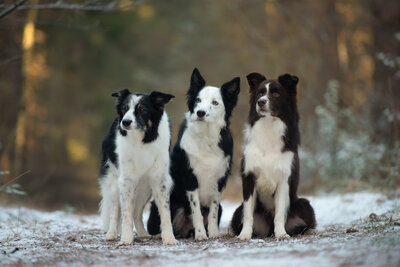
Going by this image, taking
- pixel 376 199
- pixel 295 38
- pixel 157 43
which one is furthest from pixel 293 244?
pixel 157 43

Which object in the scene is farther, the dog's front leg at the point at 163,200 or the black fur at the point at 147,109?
the dog's front leg at the point at 163,200

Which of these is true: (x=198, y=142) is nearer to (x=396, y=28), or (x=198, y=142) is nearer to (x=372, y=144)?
(x=372, y=144)

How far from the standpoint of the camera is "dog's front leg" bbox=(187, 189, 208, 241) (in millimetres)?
5787

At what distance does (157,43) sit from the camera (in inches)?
866

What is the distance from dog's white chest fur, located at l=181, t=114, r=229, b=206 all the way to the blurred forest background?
2.48 meters

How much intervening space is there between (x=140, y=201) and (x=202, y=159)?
1028 millimetres

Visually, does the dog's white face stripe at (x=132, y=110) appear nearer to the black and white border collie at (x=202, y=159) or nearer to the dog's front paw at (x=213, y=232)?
the black and white border collie at (x=202, y=159)

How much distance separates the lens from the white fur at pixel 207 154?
5918 millimetres

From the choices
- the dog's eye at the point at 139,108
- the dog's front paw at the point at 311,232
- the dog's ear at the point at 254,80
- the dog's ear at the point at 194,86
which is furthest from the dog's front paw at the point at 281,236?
the dog's eye at the point at 139,108

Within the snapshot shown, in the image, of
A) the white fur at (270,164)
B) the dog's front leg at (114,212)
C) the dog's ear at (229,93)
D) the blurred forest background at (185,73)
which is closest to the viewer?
the white fur at (270,164)

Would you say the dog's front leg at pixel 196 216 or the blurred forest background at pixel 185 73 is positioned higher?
the blurred forest background at pixel 185 73

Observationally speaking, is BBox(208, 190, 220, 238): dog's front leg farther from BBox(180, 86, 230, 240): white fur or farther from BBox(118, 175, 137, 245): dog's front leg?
BBox(118, 175, 137, 245): dog's front leg

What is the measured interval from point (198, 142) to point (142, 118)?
3.08 feet

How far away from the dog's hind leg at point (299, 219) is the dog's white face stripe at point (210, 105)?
1564 mm
